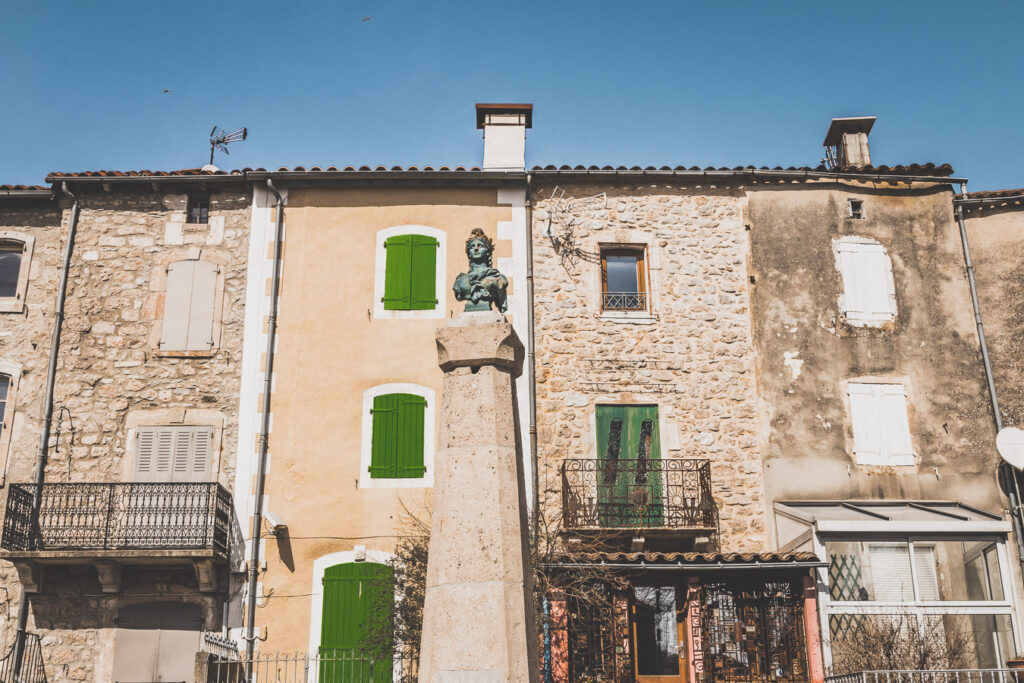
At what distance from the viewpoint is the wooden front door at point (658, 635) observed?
44.5 ft

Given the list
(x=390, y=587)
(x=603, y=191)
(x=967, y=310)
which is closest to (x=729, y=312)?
(x=603, y=191)

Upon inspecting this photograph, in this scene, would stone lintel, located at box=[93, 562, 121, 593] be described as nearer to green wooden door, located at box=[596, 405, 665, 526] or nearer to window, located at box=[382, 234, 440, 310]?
window, located at box=[382, 234, 440, 310]

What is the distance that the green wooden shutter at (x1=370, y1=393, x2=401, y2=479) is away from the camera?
14.7 metres

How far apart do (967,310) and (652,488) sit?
234 inches

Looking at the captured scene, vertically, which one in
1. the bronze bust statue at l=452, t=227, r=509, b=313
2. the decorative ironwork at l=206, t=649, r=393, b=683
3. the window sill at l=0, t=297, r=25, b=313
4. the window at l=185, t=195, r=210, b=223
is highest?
the window at l=185, t=195, r=210, b=223

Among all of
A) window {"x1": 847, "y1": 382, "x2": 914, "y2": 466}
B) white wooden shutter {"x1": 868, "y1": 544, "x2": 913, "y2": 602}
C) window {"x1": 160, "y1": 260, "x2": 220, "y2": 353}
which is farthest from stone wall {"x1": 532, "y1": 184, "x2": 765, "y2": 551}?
window {"x1": 160, "y1": 260, "x2": 220, "y2": 353}

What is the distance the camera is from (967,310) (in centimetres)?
1605

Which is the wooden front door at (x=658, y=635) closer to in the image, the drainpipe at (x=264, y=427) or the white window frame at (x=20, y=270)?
the drainpipe at (x=264, y=427)

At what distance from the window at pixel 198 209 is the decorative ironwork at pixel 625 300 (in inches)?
253

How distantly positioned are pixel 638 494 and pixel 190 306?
24.0 ft

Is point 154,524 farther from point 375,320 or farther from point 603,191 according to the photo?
point 603,191

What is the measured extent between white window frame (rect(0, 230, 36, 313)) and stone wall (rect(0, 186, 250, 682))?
0.48 feet

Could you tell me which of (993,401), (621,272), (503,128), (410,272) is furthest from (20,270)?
(993,401)

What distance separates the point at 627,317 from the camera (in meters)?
15.7
